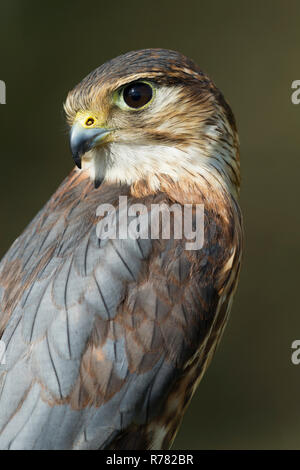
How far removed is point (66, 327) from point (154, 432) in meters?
0.41

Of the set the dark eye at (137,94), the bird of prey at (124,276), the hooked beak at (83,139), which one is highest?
the dark eye at (137,94)

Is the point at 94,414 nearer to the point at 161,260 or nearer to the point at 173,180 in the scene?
the point at 161,260

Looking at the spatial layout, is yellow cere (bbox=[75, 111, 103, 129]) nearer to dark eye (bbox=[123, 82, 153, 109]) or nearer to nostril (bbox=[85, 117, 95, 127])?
nostril (bbox=[85, 117, 95, 127])

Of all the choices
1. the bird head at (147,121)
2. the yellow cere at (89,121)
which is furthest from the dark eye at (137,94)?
the yellow cere at (89,121)

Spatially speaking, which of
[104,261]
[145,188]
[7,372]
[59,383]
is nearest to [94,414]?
[59,383]

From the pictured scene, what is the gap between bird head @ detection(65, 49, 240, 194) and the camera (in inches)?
88.8

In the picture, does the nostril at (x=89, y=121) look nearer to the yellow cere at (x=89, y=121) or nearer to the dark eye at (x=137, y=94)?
the yellow cere at (x=89, y=121)

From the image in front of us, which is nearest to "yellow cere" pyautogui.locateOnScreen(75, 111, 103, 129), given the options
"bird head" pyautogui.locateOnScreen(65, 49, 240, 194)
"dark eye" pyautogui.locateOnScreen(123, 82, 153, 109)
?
"bird head" pyautogui.locateOnScreen(65, 49, 240, 194)

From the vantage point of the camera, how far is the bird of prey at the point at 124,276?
1.96 m

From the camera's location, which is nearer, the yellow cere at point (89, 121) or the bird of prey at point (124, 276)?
the bird of prey at point (124, 276)

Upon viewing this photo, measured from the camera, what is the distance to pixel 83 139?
225cm

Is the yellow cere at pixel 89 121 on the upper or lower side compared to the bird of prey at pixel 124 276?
upper

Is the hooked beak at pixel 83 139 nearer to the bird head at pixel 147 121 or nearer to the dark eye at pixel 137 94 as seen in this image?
the bird head at pixel 147 121

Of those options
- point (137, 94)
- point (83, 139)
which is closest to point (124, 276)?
point (83, 139)
